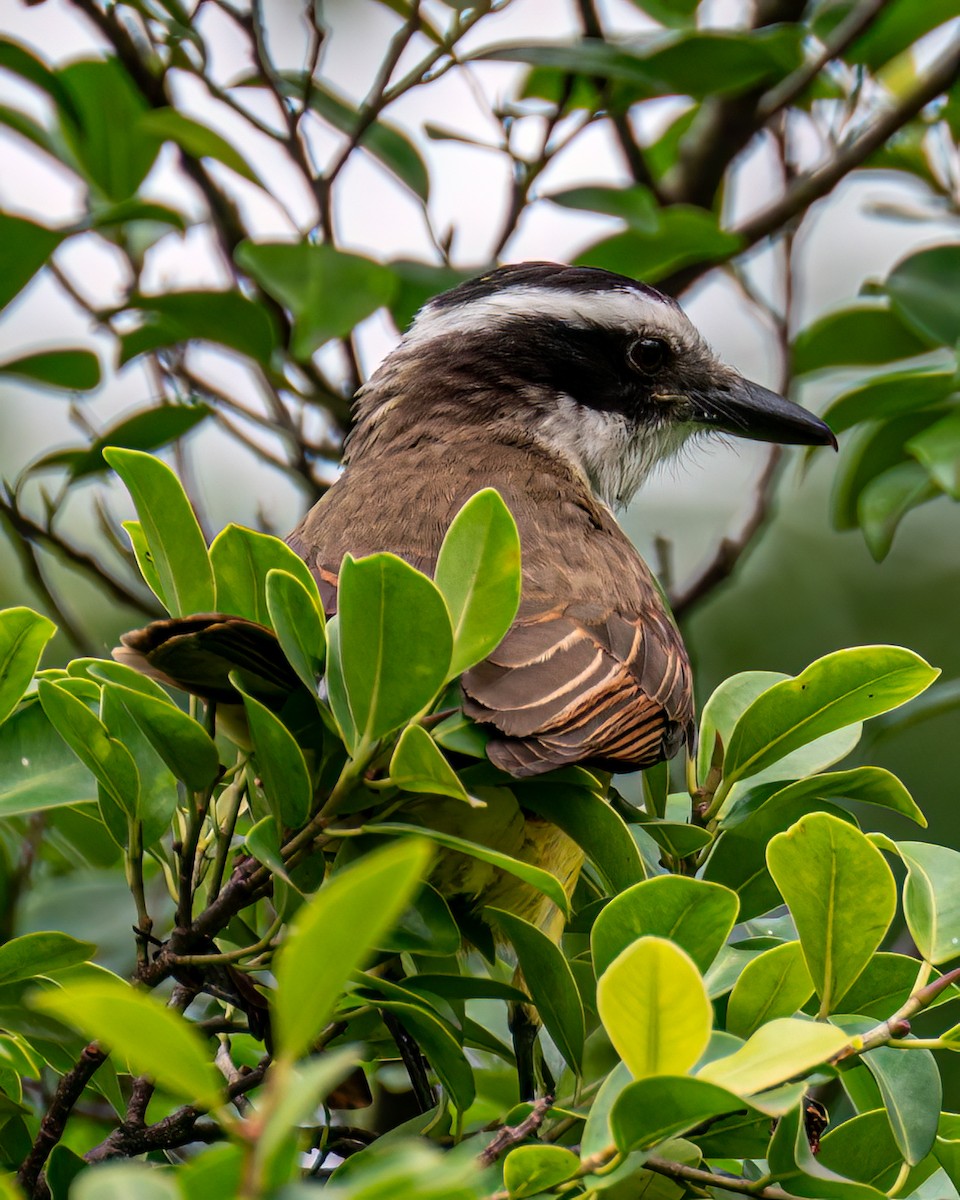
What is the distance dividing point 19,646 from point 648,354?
2.01 m

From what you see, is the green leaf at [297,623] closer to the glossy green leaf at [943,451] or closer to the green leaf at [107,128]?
the glossy green leaf at [943,451]

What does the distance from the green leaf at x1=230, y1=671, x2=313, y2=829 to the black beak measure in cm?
196

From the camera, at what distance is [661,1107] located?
3.65 ft

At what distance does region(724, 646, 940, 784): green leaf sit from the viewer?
5.49 feet

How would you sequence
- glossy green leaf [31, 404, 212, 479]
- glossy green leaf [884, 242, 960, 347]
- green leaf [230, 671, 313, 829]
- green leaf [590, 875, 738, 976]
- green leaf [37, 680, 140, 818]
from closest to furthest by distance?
1. green leaf [590, 875, 738, 976]
2. green leaf [230, 671, 313, 829]
3. green leaf [37, 680, 140, 818]
4. glossy green leaf [884, 242, 960, 347]
5. glossy green leaf [31, 404, 212, 479]

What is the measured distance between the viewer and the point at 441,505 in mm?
2502

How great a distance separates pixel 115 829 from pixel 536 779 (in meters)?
0.51

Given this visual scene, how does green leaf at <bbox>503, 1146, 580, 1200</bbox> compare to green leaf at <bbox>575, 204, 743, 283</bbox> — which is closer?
green leaf at <bbox>503, 1146, 580, 1200</bbox>

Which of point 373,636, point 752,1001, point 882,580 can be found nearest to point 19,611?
point 373,636

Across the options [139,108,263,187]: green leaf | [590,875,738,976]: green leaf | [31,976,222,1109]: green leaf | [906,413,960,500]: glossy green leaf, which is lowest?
[590,875,738,976]: green leaf

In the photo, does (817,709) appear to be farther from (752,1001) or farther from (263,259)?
(263,259)

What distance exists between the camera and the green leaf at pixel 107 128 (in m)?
3.56

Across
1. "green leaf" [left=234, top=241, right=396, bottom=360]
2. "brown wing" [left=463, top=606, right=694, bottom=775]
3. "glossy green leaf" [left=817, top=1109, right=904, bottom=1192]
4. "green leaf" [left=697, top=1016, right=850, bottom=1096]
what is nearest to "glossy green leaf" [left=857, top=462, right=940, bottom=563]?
"brown wing" [left=463, top=606, right=694, bottom=775]

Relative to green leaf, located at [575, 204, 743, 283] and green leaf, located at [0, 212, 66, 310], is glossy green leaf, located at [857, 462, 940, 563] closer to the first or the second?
green leaf, located at [575, 204, 743, 283]
